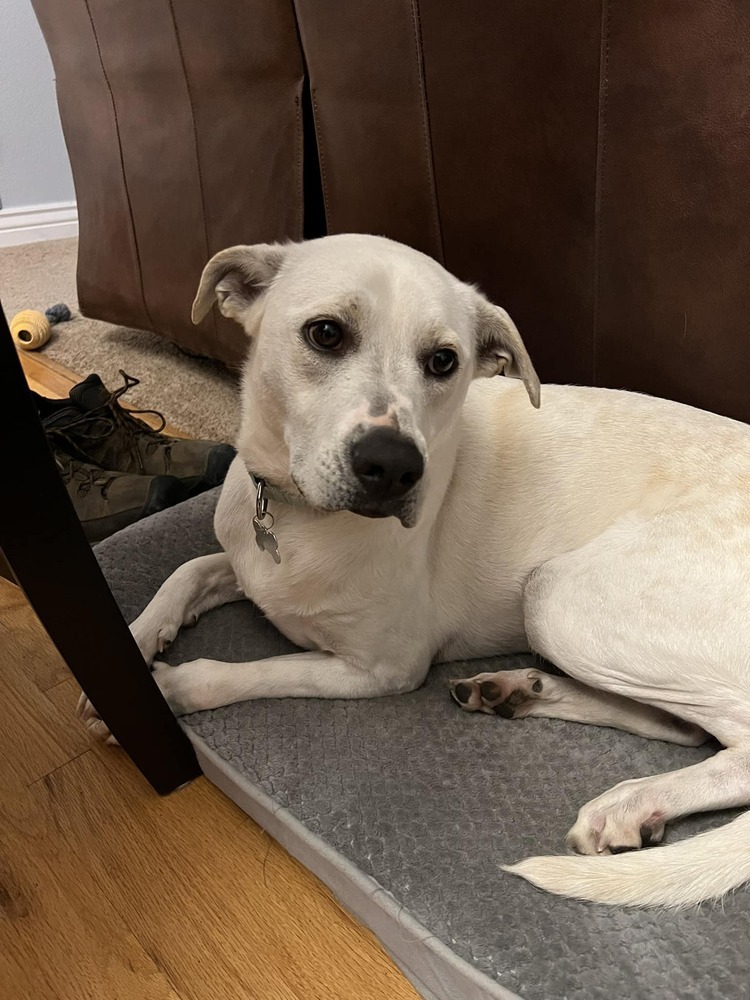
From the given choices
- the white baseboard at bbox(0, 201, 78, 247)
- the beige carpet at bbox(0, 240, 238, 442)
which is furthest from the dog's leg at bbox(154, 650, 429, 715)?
the white baseboard at bbox(0, 201, 78, 247)

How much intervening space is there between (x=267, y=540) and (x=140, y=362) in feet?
7.10

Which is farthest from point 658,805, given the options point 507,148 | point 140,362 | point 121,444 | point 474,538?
Answer: point 140,362

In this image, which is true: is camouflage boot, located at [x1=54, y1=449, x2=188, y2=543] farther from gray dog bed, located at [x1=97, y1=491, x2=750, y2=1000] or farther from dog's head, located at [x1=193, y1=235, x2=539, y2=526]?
dog's head, located at [x1=193, y1=235, x2=539, y2=526]

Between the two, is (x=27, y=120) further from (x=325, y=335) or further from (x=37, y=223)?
(x=325, y=335)

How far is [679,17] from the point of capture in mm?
1527

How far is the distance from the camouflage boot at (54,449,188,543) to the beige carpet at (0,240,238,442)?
61 cm

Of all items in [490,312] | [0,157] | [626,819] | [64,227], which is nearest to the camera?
[626,819]

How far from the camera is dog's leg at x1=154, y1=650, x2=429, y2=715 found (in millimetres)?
1545

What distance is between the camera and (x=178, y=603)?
5.71ft

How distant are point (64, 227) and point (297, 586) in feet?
15.3

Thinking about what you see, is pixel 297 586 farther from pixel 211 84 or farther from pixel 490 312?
pixel 211 84

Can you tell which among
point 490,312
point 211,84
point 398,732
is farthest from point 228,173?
point 398,732

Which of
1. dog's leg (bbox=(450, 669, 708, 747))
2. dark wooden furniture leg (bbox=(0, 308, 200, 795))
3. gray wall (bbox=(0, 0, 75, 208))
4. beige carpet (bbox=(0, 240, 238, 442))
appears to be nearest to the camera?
dark wooden furniture leg (bbox=(0, 308, 200, 795))

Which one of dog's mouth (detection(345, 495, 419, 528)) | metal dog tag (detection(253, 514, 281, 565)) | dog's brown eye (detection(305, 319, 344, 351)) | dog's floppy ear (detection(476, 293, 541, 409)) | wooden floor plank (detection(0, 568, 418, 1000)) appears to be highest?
dog's brown eye (detection(305, 319, 344, 351))
